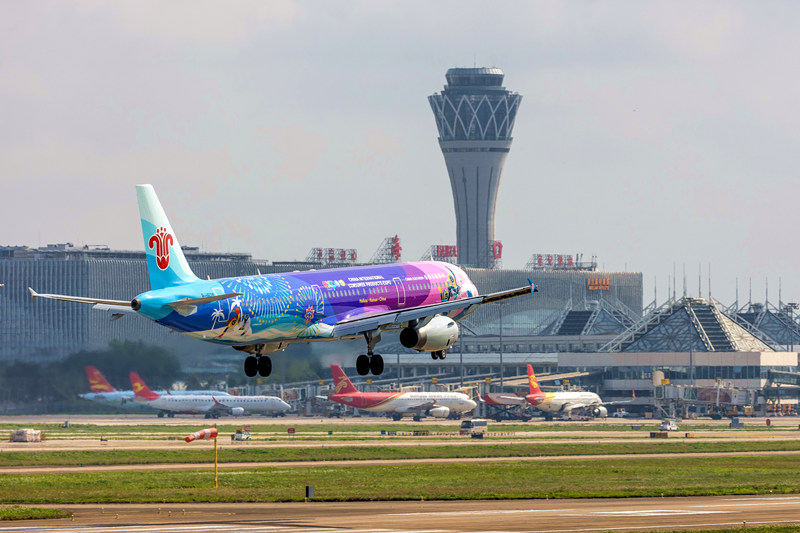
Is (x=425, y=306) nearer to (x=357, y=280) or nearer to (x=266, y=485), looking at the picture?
(x=357, y=280)

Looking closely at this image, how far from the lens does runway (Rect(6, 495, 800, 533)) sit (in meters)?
82.1

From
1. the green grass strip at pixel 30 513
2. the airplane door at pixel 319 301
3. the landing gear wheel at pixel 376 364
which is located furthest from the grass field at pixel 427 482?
the airplane door at pixel 319 301

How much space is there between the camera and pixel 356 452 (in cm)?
16175

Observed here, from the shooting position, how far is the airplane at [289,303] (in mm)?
68500

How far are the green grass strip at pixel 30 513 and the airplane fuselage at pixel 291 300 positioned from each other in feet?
89.4

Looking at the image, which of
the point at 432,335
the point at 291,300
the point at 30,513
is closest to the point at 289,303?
the point at 291,300

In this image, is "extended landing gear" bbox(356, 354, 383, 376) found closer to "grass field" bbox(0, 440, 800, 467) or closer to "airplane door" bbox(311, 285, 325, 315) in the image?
"airplane door" bbox(311, 285, 325, 315)

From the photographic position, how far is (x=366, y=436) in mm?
196000

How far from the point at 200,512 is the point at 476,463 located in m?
55.5

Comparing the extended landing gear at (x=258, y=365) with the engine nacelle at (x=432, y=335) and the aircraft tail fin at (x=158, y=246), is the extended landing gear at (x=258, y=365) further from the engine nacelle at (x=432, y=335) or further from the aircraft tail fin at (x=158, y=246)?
the engine nacelle at (x=432, y=335)

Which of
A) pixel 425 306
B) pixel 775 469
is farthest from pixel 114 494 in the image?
pixel 775 469

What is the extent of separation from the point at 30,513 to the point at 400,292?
111 feet

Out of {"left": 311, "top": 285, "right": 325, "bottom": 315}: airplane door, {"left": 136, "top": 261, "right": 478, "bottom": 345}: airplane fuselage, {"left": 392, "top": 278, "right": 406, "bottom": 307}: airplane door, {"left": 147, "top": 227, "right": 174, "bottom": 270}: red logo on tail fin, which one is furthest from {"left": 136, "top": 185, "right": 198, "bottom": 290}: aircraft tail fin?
{"left": 392, "top": 278, "right": 406, "bottom": 307}: airplane door

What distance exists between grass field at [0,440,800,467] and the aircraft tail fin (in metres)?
79.9
